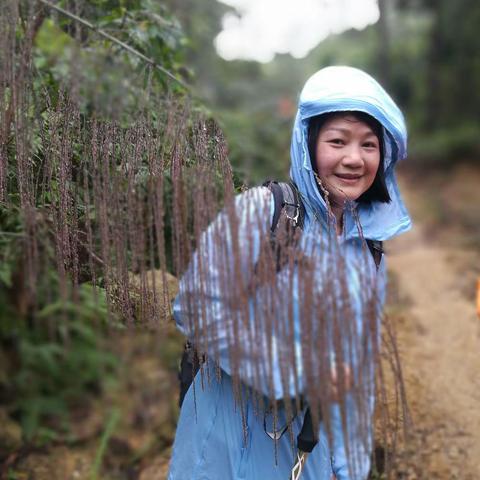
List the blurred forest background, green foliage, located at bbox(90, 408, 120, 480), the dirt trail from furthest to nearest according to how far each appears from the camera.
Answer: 1. green foliage, located at bbox(90, 408, 120, 480)
2. the dirt trail
3. the blurred forest background

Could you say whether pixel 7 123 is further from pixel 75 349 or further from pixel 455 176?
pixel 455 176

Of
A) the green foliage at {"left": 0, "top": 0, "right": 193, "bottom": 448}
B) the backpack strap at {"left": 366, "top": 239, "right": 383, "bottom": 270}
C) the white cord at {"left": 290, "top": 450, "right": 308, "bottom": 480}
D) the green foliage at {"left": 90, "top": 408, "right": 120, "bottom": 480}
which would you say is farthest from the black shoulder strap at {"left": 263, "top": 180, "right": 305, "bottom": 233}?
the green foliage at {"left": 90, "top": 408, "right": 120, "bottom": 480}

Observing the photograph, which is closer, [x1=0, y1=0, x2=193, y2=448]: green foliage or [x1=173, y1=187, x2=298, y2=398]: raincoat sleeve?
[x1=173, y1=187, x2=298, y2=398]: raincoat sleeve

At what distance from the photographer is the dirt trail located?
2803mm

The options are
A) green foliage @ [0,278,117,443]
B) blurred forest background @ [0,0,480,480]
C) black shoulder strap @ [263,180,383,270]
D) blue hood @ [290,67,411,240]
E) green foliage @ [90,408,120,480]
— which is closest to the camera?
black shoulder strap @ [263,180,383,270]

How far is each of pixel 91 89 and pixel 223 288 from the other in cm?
68

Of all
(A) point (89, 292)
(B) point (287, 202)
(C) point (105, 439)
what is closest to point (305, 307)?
(B) point (287, 202)

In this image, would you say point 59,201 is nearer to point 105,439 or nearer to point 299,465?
point 299,465

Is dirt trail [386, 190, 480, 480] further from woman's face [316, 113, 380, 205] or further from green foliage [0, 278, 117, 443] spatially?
green foliage [0, 278, 117, 443]

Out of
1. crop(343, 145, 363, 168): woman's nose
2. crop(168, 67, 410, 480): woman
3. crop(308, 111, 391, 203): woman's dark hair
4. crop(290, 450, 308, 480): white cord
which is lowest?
crop(290, 450, 308, 480): white cord

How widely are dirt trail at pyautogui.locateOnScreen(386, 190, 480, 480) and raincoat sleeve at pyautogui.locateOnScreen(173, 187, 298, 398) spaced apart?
1625 millimetres

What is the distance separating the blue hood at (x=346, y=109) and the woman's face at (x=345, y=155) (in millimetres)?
45

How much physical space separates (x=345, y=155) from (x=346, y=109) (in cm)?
13

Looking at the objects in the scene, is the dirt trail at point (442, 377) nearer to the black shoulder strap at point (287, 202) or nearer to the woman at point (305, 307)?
the woman at point (305, 307)
